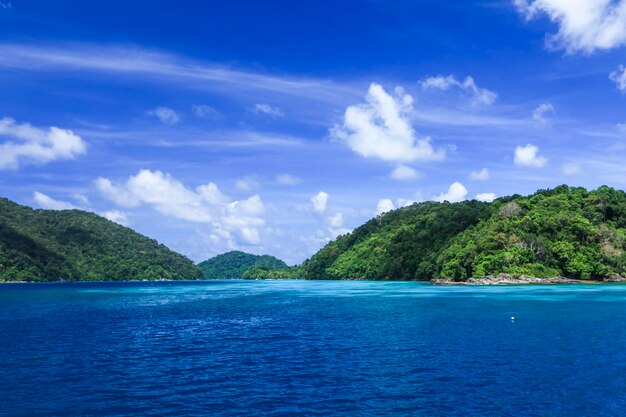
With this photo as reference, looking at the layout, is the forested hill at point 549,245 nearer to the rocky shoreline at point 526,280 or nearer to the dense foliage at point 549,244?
the dense foliage at point 549,244

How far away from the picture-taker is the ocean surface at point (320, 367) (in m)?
26.6

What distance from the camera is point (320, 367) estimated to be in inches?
1414

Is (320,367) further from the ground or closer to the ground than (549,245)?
closer to the ground

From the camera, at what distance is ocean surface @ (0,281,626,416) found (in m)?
26.6

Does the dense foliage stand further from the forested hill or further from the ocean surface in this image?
the ocean surface

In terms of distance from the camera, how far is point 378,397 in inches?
1099

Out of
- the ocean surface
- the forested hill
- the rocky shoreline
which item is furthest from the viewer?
the forested hill

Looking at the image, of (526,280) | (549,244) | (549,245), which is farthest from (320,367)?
(549,244)

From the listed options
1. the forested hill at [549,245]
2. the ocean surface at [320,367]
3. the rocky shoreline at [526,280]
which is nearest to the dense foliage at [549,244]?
the forested hill at [549,245]

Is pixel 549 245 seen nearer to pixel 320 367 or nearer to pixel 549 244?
pixel 549 244

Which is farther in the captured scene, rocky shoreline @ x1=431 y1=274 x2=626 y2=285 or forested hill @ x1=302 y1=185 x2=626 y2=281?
forested hill @ x1=302 y1=185 x2=626 y2=281

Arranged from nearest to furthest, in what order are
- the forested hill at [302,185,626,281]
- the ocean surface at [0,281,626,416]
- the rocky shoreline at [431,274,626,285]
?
the ocean surface at [0,281,626,416]
the rocky shoreline at [431,274,626,285]
the forested hill at [302,185,626,281]

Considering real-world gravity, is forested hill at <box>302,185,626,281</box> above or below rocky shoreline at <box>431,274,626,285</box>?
above

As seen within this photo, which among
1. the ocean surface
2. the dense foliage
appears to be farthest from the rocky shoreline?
the ocean surface
